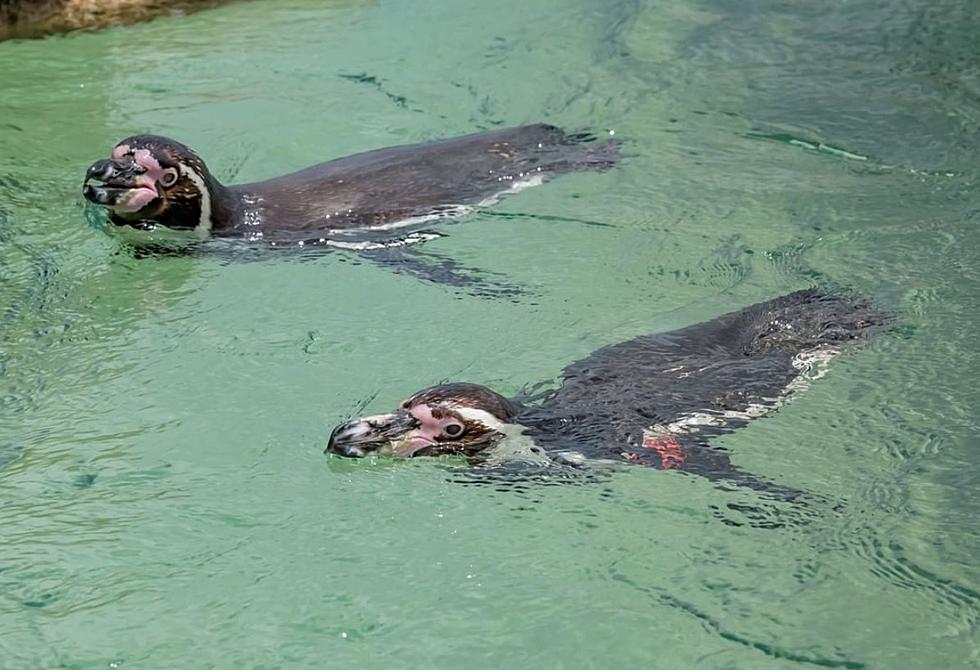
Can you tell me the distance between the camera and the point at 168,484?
552 centimetres

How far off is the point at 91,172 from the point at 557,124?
3.04 meters

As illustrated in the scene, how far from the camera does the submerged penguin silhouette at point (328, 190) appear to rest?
772 centimetres

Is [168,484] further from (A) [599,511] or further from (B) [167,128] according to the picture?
(B) [167,128]

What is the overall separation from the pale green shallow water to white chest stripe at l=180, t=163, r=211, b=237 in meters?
0.22

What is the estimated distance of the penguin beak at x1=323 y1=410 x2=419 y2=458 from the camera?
215 inches

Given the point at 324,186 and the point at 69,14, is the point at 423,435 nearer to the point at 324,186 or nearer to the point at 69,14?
the point at 324,186

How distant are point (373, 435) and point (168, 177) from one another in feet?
9.11

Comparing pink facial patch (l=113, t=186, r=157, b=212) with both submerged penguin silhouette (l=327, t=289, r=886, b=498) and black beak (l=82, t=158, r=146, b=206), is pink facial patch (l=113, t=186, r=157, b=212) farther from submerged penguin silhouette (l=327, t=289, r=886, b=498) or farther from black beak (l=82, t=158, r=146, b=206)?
submerged penguin silhouette (l=327, t=289, r=886, b=498)

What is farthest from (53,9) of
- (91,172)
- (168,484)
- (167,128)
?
(168,484)

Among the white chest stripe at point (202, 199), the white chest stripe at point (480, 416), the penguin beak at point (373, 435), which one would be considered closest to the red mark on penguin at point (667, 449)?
the white chest stripe at point (480, 416)

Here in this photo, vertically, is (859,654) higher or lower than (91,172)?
lower

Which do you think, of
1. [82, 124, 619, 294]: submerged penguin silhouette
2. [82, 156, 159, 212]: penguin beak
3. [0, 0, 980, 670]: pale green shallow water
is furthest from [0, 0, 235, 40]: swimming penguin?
[82, 156, 159, 212]: penguin beak

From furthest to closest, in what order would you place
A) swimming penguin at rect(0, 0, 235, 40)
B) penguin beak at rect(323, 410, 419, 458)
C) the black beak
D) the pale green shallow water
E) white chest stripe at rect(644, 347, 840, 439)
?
swimming penguin at rect(0, 0, 235, 40) → the black beak → white chest stripe at rect(644, 347, 840, 439) → penguin beak at rect(323, 410, 419, 458) → the pale green shallow water

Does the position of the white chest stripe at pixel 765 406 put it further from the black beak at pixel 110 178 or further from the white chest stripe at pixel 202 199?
the black beak at pixel 110 178
